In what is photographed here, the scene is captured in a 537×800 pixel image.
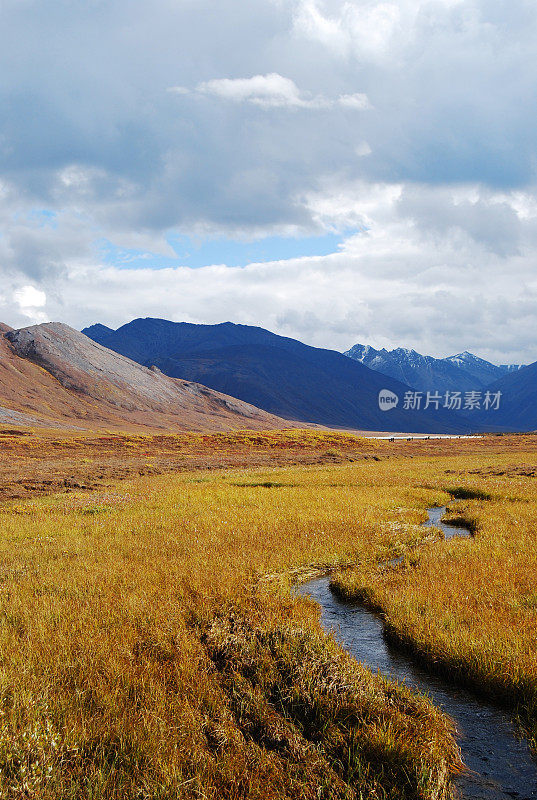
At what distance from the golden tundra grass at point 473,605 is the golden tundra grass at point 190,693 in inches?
54.2

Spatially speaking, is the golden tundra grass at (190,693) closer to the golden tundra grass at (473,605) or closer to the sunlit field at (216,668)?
the sunlit field at (216,668)

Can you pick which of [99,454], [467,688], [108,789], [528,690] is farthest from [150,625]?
[99,454]

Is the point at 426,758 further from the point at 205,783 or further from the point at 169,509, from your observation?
the point at 169,509

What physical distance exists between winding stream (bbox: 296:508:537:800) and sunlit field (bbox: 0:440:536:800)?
0.31 m

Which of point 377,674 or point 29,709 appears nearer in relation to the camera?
point 29,709

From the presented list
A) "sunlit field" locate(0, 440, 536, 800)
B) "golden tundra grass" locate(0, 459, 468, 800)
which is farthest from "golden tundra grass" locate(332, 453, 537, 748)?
"golden tundra grass" locate(0, 459, 468, 800)

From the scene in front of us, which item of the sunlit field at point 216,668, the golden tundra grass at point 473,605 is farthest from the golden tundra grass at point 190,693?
the golden tundra grass at point 473,605

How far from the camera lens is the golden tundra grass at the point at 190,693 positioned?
463 centimetres

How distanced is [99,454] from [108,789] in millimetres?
61717

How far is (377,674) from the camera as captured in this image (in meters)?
6.59

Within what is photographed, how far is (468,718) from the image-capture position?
19.7ft

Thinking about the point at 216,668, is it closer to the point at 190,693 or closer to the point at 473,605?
the point at 190,693

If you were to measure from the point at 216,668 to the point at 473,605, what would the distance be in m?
5.41

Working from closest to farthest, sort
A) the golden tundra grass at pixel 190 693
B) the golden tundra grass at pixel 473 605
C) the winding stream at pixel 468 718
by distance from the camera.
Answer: the golden tundra grass at pixel 190 693 → the winding stream at pixel 468 718 → the golden tundra grass at pixel 473 605
